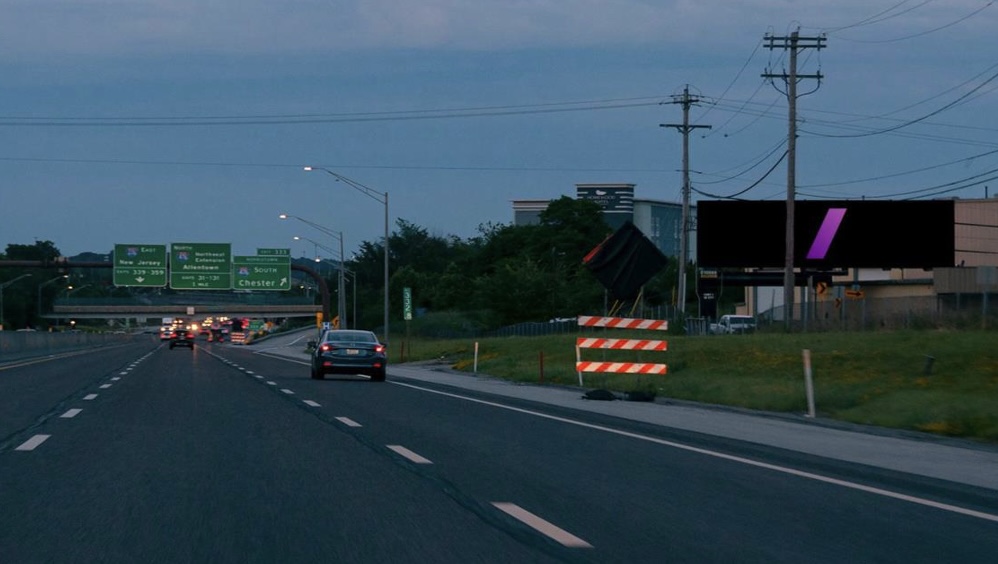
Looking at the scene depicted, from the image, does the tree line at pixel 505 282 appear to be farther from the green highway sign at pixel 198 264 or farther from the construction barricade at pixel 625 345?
the construction barricade at pixel 625 345

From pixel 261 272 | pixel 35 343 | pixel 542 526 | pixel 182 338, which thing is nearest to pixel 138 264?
pixel 261 272

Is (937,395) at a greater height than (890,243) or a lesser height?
lesser

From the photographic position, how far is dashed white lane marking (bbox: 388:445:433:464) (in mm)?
13630

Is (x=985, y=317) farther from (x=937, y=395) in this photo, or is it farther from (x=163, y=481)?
(x=163, y=481)

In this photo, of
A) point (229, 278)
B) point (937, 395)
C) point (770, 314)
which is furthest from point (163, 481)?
point (229, 278)

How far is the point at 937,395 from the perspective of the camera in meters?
21.9

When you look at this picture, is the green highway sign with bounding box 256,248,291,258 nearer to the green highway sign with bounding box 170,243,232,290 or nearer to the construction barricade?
the green highway sign with bounding box 170,243,232,290

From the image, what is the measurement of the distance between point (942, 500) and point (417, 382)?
81.1 feet

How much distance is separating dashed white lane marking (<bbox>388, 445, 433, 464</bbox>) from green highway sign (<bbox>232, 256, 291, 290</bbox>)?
6117 centimetres

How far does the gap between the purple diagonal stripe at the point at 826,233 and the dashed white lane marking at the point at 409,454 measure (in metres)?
50.8

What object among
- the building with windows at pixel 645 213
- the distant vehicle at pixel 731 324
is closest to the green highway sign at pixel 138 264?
the distant vehicle at pixel 731 324

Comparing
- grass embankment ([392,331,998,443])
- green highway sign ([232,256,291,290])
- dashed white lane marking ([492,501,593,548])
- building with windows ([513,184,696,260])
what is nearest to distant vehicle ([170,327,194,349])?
green highway sign ([232,256,291,290])

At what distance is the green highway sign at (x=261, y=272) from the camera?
75062 millimetres

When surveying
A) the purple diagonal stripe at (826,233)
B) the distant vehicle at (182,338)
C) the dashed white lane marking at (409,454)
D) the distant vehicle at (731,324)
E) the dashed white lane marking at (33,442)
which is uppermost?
the purple diagonal stripe at (826,233)
